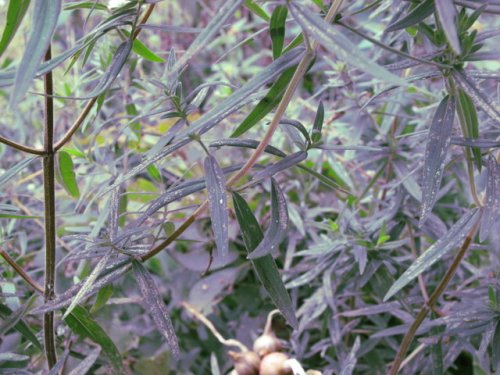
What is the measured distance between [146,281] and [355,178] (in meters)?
0.57

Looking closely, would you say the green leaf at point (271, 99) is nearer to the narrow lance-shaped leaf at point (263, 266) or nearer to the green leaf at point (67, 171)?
the narrow lance-shaped leaf at point (263, 266)

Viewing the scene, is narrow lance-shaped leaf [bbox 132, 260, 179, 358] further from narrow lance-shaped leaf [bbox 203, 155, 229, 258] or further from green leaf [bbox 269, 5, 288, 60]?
green leaf [bbox 269, 5, 288, 60]

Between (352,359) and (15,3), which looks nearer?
(15,3)

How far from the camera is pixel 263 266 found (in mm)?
493

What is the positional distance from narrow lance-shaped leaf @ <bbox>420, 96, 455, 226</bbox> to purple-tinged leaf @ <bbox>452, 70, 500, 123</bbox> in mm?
26

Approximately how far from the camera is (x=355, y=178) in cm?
102

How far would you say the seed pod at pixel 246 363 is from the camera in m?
0.66

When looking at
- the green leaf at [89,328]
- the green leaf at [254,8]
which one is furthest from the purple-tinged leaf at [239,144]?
the green leaf at [89,328]

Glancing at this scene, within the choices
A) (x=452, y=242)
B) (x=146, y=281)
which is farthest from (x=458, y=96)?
(x=146, y=281)

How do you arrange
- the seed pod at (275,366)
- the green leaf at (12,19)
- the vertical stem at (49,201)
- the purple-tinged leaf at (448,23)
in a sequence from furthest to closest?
the seed pod at (275,366) < the vertical stem at (49,201) < the green leaf at (12,19) < the purple-tinged leaf at (448,23)

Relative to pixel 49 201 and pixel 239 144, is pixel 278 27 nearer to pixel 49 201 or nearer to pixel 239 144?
pixel 239 144

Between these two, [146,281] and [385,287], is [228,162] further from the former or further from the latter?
[146,281]

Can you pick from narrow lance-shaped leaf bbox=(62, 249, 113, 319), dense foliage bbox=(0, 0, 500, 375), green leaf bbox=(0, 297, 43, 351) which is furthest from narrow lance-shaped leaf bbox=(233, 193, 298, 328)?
green leaf bbox=(0, 297, 43, 351)

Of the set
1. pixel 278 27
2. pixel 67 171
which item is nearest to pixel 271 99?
pixel 278 27
